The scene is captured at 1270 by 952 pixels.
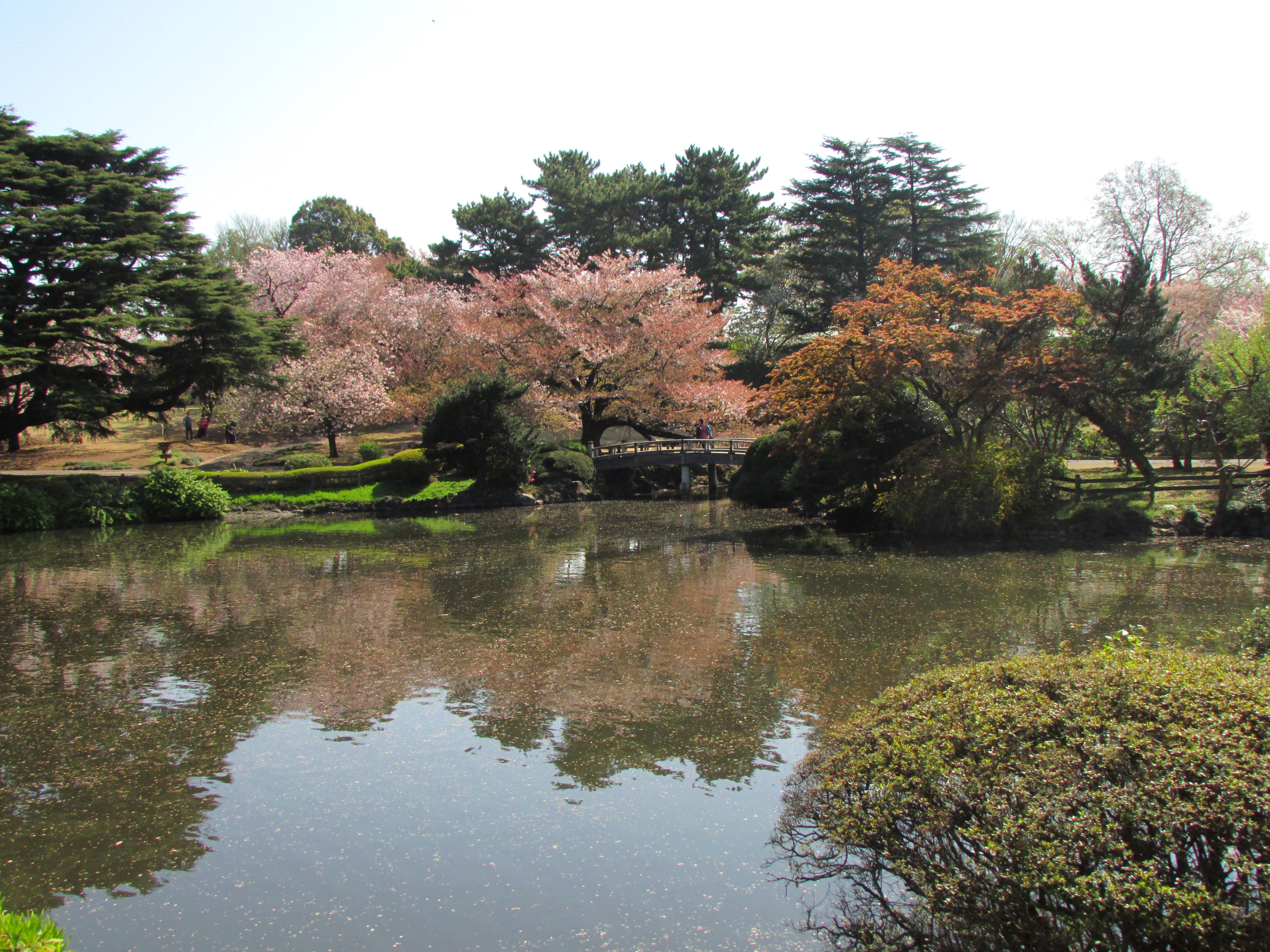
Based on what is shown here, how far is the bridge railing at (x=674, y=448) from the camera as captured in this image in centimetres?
3381

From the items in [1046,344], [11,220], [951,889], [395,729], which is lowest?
Result: [395,729]

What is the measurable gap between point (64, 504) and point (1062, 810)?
2813 cm

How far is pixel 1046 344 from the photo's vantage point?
20.5 m

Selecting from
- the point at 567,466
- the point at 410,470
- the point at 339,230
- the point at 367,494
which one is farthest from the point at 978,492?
the point at 339,230

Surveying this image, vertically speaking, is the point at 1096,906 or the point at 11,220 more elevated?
the point at 11,220

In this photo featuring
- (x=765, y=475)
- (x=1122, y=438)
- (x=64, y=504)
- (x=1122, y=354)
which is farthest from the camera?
(x=765, y=475)

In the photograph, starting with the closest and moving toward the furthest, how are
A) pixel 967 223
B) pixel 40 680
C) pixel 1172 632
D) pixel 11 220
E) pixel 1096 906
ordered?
pixel 1096 906 → pixel 40 680 → pixel 1172 632 → pixel 11 220 → pixel 967 223

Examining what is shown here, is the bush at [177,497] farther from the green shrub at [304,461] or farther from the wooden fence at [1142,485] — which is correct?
the wooden fence at [1142,485]

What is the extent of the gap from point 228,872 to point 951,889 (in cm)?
430

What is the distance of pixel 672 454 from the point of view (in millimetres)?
34219

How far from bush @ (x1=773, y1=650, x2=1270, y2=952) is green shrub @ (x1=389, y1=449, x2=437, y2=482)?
27.3 metres

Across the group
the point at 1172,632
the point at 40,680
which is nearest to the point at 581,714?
the point at 40,680

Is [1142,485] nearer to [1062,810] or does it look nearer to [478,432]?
[1062,810]

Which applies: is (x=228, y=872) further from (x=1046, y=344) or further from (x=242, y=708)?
(x=1046, y=344)
